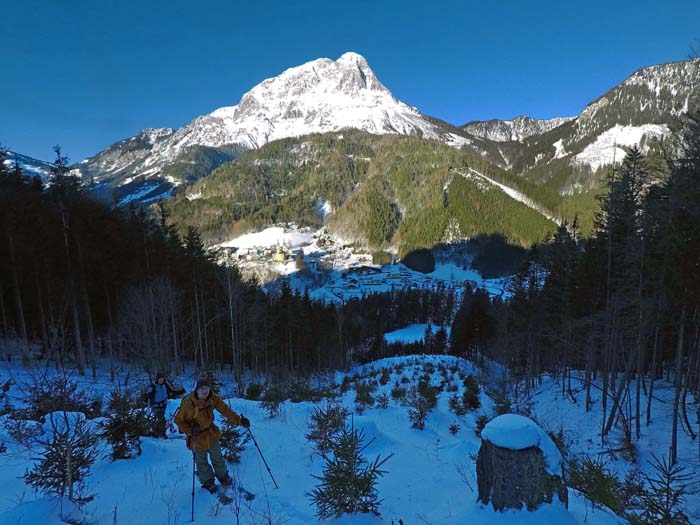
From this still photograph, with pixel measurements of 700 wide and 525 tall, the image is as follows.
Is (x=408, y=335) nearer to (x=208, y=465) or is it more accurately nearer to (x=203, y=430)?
(x=208, y=465)

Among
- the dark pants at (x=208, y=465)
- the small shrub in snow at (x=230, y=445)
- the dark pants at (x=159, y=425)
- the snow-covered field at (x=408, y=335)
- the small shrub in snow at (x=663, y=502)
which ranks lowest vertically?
the snow-covered field at (x=408, y=335)

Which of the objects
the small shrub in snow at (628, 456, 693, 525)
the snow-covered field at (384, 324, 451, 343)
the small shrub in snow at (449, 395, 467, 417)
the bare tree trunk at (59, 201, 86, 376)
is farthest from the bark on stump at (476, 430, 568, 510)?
the snow-covered field at (384, 324, 451, 343)

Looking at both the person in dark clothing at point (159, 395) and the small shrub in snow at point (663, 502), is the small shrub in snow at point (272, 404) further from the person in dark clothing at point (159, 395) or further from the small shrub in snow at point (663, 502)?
the small shrub in snow at point (663, 502)

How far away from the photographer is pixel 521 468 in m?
3.81

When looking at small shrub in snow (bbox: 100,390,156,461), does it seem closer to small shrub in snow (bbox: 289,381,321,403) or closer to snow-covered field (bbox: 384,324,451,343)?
small shrub in snow (bbox: 289,381,321,403)

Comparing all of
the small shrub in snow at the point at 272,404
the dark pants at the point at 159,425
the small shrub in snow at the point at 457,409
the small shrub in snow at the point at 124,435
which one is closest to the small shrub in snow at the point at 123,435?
the small shrub in snow at the point at 124,435

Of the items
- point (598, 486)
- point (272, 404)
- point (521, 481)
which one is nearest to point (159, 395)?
point (272, 404)

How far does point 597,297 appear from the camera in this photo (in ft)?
63.1

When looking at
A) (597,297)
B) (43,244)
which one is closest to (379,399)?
(597,297)

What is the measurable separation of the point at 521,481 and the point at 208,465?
437cm

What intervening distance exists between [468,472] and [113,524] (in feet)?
19.0

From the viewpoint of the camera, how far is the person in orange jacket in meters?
4.86

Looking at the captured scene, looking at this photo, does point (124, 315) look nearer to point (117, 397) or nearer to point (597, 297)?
point (117, 397)

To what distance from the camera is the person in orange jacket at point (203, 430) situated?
4855 mm
